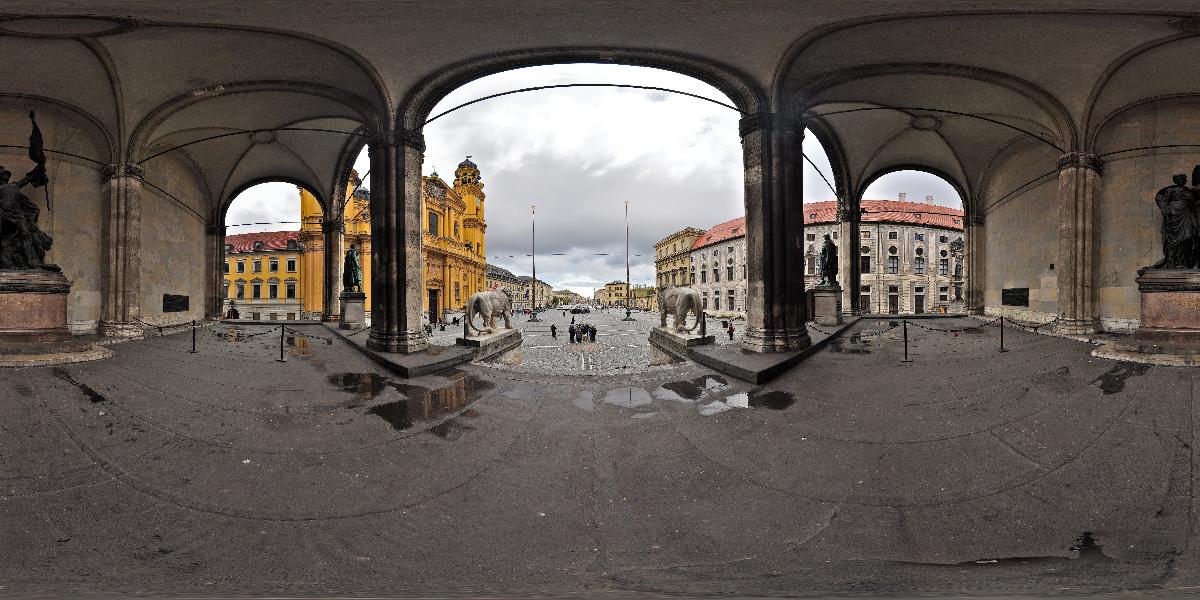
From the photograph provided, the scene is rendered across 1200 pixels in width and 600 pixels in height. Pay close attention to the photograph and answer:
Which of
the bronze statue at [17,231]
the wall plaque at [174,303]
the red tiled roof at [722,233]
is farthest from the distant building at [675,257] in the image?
the bronze statue at [17,231]

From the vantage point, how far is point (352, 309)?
16531 mm

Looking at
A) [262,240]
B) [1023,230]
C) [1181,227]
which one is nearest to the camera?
[1181,227]

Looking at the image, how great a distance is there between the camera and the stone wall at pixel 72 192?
38.0 ft

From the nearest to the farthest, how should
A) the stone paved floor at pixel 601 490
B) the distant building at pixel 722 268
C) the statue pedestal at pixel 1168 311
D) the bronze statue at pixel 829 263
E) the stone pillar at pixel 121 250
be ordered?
the stone paved floor at pixel 601 490 → the statue pedestal at pixel 1168 311 → the stone pillar at pixel 121 250 → the bronze statue at pixel 829 263 → the distant building at pixel 722 268

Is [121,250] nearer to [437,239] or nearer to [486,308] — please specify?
[486,308]

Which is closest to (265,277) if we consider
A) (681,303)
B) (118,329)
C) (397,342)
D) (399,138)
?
(118,329)

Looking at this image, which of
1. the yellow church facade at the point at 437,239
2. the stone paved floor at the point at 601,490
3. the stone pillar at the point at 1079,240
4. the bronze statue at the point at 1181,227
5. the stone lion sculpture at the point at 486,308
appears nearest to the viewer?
the stone paved floor at the point at 601,490

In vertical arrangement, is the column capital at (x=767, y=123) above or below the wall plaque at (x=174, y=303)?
above

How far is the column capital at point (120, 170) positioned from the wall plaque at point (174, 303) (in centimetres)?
489

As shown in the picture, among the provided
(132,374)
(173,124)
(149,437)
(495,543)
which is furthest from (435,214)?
(495,543)

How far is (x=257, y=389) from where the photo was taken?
6.17 meters

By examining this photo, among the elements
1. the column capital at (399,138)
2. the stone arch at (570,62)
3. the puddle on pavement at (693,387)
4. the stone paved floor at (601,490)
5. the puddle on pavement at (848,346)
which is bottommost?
the stone paved floor at (601,490)

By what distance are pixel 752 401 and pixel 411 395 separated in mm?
4860

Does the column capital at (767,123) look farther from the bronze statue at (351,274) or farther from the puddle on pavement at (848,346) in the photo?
the bronze statue at (351,274)
